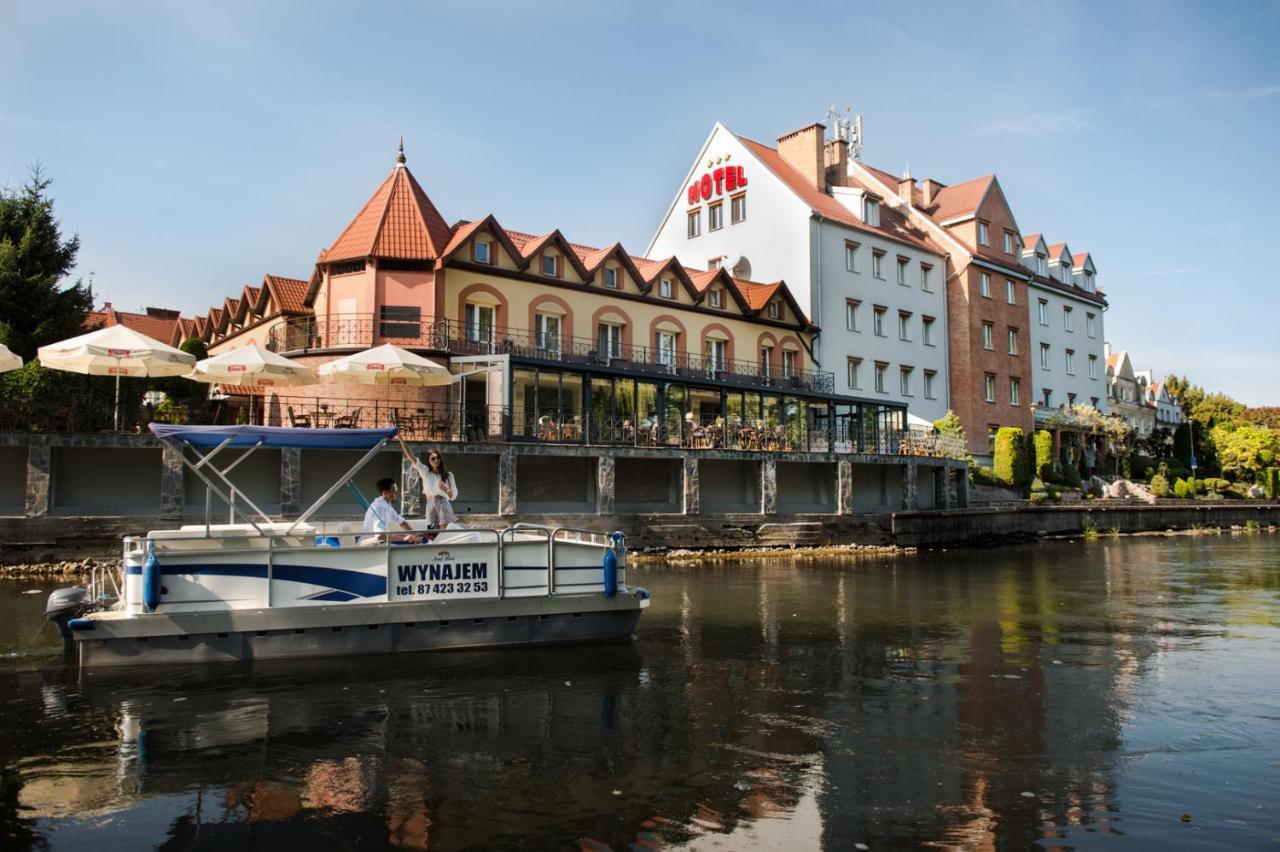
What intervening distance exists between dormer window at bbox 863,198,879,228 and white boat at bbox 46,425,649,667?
135 feet

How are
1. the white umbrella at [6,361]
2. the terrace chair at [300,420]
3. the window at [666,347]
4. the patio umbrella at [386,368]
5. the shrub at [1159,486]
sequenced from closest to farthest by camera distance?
1. the white umbrella at [6,361]
2. the patio umbrella at [386,368]
3. the terrace chair at [300,420]
4. the window at [666,347]
5. the shrub at [1159,486]

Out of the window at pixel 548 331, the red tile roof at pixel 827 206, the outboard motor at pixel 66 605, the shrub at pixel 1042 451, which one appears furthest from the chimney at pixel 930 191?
the outboard motor at pixel 66 605

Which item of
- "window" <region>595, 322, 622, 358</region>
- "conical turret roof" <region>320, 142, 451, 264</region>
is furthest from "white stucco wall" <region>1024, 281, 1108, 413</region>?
"conical turret roof" <region>320, 142, 451, 264</region>

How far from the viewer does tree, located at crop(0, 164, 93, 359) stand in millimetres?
31781

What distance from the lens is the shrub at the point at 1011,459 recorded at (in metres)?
48.1

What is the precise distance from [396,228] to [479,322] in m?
4.85

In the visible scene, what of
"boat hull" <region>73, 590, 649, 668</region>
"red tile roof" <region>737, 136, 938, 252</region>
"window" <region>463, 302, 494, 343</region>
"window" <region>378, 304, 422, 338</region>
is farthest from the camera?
"red tile roof" <region>737, 136, 938, 252</region>

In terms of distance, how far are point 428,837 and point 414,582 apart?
6.42m

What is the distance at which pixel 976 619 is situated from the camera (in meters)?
17.0

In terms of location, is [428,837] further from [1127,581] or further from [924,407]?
[924,407]

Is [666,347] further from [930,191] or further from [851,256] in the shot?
[930,191]

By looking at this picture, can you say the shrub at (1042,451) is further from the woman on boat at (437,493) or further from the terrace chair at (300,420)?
the woman on boat at (437,493)

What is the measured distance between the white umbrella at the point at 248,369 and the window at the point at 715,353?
2253 cm

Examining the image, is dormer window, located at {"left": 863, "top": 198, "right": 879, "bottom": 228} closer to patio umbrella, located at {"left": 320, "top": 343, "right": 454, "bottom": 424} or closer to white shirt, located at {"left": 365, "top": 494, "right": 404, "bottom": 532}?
patio umbrella, located at {"left": 320, "top": 343, "right": 454, "bottom": 424}
